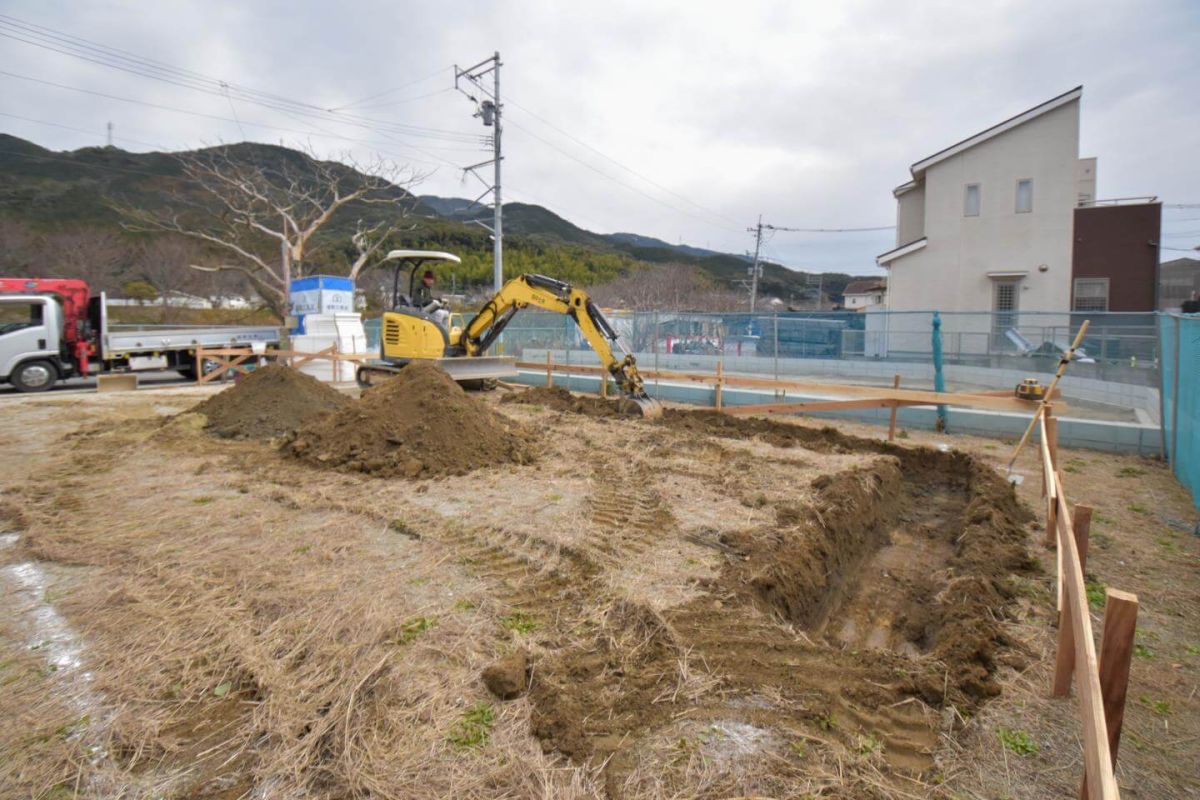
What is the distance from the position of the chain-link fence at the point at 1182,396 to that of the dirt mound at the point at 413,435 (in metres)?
7.36

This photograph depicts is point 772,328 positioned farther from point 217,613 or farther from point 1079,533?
point 217,613

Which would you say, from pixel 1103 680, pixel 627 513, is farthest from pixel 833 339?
pixel 1103 680

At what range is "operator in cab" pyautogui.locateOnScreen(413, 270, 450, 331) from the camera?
1368cm

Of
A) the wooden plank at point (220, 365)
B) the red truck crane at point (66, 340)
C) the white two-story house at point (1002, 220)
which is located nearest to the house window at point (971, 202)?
the white two-story house at point (1002, 220)

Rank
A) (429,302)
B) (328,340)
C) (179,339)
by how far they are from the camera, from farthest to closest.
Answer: (328,340) → (179,339) → (429,302)

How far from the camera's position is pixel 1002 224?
24.6 metres

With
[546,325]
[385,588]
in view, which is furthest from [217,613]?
[546,325]

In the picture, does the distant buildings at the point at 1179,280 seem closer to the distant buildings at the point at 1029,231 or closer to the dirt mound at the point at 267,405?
the distant buildings at the point at 1029,231

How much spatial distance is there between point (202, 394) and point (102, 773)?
16347 mm

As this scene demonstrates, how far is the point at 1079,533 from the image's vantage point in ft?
12.2

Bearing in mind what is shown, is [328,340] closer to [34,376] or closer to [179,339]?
[179,339]

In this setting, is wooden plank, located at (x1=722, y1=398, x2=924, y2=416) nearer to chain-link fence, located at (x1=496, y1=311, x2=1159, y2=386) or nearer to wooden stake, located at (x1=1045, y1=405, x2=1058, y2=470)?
wooden stake, located at (x1=1045, y1=405, x2=1058, y2=470)

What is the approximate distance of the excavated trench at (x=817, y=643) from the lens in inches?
113

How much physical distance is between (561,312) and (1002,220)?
21807mm
